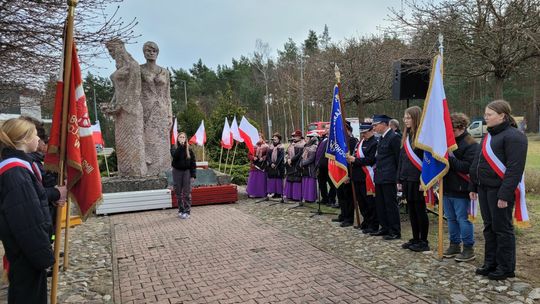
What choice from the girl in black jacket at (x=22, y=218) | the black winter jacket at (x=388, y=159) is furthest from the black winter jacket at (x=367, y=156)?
the girl in black jacket at (x=22, y=218)

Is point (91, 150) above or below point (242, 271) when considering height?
above

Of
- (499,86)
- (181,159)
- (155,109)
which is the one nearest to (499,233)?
(499,86)

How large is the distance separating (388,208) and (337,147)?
1.48 metres

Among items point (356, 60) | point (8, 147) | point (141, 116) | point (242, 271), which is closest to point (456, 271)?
point (242, 271)

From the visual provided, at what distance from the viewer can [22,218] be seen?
276cm

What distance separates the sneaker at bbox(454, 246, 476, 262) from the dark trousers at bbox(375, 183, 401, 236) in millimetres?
1268

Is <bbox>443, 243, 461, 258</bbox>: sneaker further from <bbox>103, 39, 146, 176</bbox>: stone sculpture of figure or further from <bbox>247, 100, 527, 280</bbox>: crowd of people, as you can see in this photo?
<bbox>103, 39, 146, 176</bbox>: stone sculpture of figure

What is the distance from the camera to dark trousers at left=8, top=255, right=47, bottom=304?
115 inches

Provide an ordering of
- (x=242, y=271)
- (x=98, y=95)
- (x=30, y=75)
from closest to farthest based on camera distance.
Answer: (x=242, y=271)
(x=30, y=75)
(x=98, y=95)

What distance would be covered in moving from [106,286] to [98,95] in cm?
5140

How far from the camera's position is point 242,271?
5.10m

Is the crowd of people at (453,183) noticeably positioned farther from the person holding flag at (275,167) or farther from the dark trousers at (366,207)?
the person holding flag at (275,167)

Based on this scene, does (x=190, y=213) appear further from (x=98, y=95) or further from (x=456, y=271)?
(x=98, y=95)

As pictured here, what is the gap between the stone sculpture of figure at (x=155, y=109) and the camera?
10484mm
